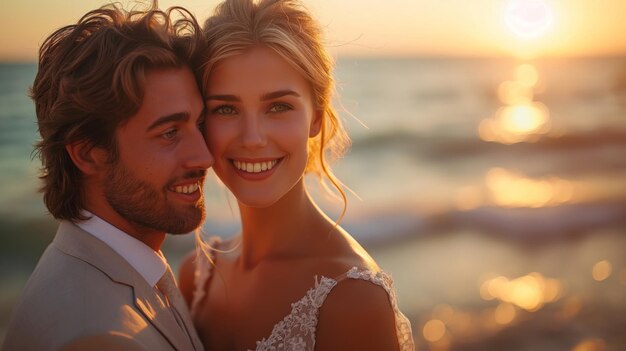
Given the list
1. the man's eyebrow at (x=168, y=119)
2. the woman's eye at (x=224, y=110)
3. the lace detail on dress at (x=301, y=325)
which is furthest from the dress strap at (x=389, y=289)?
the man's eyebrow at (x=168, y=119)

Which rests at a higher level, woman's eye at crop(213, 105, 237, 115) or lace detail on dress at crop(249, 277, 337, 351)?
woman's eye at crop(213, 105, 237, 115)

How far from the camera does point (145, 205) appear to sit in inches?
137

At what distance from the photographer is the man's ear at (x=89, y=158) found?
3.44m

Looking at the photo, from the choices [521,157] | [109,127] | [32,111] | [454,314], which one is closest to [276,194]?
[109,127]

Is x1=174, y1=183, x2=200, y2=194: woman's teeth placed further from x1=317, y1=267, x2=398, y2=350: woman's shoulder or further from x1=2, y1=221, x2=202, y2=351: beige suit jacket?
x1=317, y1=267, x2=398, y2=350: woman's shoulder

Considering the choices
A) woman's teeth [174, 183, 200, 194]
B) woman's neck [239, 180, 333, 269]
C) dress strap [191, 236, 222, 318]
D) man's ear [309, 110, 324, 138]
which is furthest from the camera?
dress strap [191, 236, 222, 318]

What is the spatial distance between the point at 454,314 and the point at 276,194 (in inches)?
196

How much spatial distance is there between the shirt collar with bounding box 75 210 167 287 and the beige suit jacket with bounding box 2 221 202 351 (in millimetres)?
67

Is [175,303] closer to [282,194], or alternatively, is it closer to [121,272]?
[121,272]

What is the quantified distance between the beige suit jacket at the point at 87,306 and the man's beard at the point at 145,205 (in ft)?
0.86

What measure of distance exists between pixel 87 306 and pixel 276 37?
5.65 ft

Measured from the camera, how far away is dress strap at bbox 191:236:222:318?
4547mm

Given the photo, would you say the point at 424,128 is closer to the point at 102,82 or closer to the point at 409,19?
the point at 409,19

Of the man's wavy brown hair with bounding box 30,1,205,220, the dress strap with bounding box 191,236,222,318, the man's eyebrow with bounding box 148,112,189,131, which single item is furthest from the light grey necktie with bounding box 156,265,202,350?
the dress strap with bounding box 191,236,222,318
